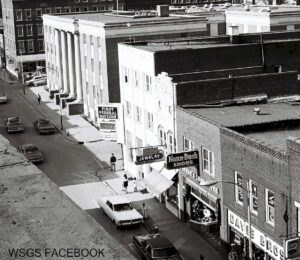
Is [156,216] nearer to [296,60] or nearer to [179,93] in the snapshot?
[179,93]

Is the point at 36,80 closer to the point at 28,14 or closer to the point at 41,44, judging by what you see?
the point at 41,44

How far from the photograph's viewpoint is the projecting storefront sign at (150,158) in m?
42.8

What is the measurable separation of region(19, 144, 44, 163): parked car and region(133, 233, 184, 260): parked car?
24732 millimetres

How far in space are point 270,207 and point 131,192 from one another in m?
19.9

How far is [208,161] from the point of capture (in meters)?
38.7

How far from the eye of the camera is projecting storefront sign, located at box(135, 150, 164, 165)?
42.8 metres

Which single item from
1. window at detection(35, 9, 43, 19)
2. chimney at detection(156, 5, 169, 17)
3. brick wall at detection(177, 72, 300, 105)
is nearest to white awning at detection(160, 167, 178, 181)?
brick wall at detection(177, 72, 300, 105)

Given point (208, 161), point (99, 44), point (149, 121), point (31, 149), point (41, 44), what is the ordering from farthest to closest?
point (41, 44) → point (99, 44) → point (31, 149) → point (149, 121) → point (208, 161)

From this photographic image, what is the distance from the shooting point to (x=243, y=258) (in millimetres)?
34094

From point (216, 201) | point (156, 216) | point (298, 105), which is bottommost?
point (156, 216)

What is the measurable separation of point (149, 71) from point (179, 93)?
6.26 meters

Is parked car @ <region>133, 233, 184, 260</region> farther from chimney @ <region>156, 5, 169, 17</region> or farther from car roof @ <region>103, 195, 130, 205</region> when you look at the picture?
chimney @ <region>156, 5, 169, 17</region>

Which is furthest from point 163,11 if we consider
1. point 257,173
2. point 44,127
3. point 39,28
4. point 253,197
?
point 39,28

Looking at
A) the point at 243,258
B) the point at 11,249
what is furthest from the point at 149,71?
the point at 11,249
